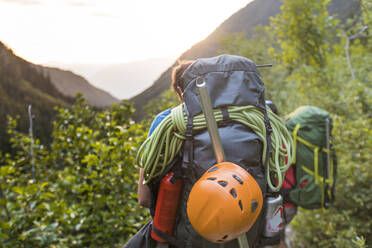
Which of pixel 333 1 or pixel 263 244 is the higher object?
pixel 333 1

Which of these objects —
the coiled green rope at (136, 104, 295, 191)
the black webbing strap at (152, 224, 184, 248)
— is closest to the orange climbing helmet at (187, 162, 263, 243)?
the coiled green rope at (136, 104, 295, 191)

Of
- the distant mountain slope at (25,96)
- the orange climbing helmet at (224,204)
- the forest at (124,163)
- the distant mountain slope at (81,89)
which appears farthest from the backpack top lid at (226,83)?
the distant mountain slope at (81,89)

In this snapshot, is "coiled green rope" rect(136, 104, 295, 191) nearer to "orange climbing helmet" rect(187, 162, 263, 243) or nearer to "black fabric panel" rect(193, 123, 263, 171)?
"black fabric panel" rect(193, 123, 263, 171)

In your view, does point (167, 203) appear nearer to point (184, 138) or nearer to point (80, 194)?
point (184, 138)

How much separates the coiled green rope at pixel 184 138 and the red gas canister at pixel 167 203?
0.25 feet

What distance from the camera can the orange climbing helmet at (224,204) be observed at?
1147 millimetres

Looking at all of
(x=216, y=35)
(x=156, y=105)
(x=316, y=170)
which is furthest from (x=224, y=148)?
(x=156, y=105)

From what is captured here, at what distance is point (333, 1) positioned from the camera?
4973mm

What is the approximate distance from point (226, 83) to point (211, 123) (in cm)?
31

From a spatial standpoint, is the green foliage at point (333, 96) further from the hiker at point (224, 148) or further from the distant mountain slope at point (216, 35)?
the hiker at point (224, 148)

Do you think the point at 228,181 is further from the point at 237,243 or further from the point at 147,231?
the point at 147,231

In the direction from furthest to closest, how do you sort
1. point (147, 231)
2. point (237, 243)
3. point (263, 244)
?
point (147, 231), point (263, 244), point (237, 243)

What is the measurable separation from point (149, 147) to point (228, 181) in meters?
0.58

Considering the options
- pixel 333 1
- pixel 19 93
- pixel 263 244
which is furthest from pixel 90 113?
pixel 333 1
